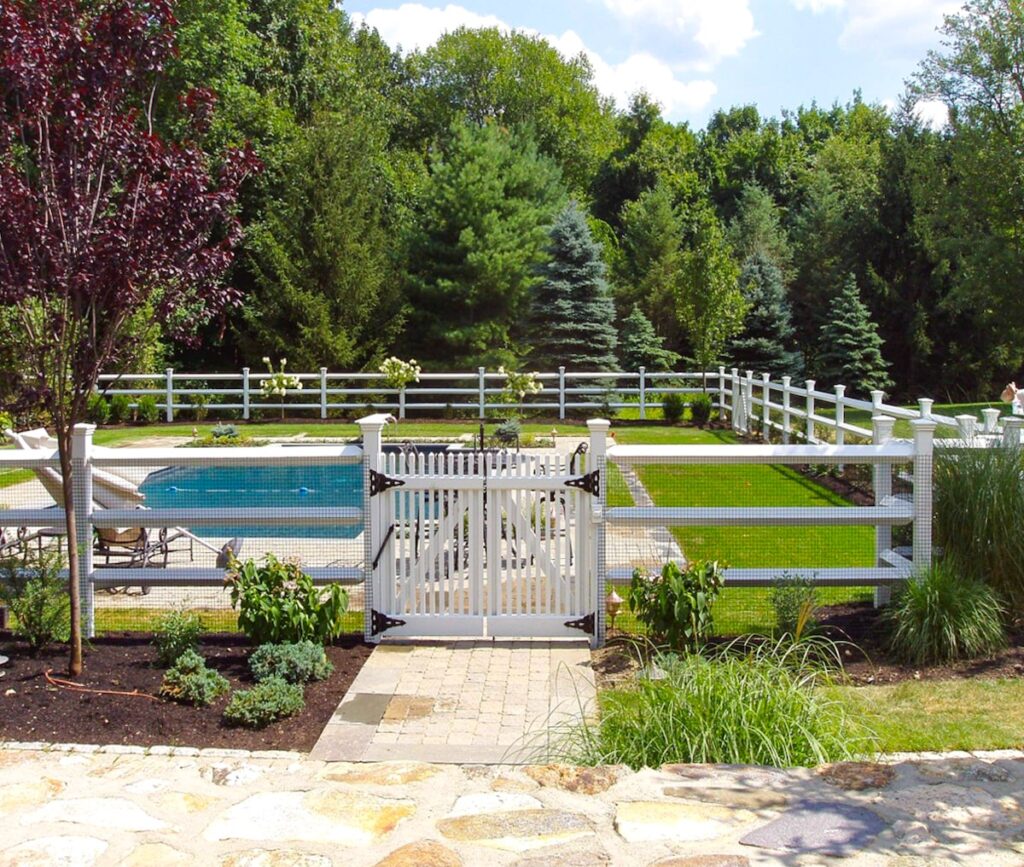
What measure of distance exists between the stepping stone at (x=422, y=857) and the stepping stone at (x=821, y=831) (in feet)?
2.84

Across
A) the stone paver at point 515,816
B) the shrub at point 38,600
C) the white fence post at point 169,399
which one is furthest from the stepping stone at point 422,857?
the white fence post at point 169,399

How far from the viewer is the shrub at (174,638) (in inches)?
221

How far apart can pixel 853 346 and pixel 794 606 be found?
24.4m

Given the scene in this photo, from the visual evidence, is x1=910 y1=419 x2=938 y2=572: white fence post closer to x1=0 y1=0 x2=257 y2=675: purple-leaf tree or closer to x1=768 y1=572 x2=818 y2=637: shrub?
x1=768 y1=572 x2=818 y2=637: shrub

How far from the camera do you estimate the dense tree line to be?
2795 centimetres

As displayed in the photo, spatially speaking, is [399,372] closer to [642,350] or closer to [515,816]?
[642,350]

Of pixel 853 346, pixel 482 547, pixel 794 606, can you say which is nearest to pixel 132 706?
pixel 482 547

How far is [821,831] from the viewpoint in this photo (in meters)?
3.27

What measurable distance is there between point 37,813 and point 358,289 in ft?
83.2

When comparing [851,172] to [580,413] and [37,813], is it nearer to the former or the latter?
[580,413]

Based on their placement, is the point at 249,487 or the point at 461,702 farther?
the point at 249,487

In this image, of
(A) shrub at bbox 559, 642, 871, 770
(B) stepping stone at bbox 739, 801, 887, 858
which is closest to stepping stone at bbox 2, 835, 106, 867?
(A) shrub at bbox 559, 642, 871, 770

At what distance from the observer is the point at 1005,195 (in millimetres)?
29578

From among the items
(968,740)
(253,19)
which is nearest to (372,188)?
(253,19)
